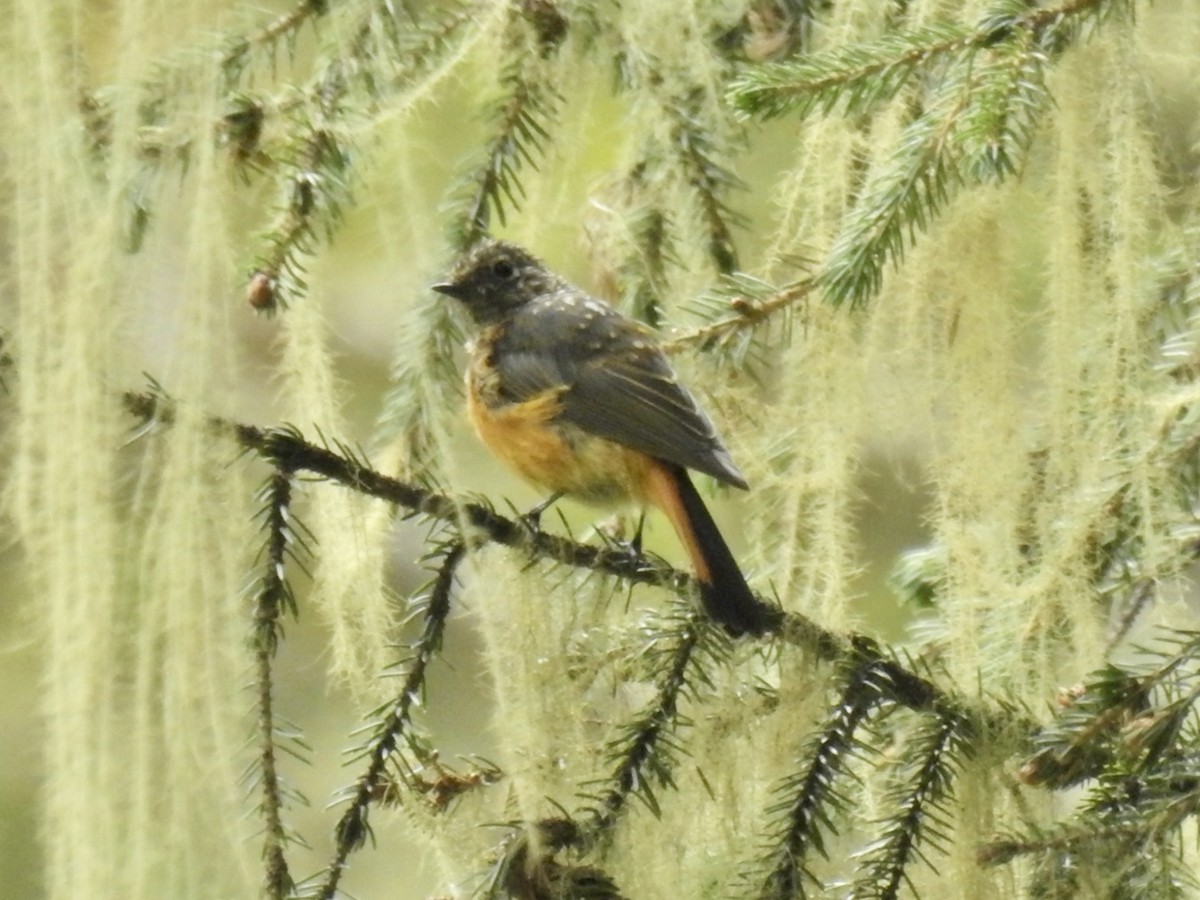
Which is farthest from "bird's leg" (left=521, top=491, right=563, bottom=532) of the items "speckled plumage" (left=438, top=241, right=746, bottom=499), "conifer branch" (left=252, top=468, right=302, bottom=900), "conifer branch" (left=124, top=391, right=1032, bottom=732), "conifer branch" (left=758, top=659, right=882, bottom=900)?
"conifer branch" (left=758, top=659, right=882, bottom=900)

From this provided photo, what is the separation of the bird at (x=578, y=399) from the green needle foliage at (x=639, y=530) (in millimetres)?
95

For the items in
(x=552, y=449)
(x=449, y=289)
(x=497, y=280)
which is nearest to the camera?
(x=449, y=289)

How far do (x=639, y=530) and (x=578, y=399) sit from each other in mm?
238

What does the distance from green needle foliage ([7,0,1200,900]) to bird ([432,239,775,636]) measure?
95 mm

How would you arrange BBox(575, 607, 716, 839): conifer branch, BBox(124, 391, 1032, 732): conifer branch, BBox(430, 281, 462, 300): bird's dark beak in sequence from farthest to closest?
BBox(430, 281, 462, 300): bird's dark beak
BBox(575, 607, 716, 839): conifer branch
BBox(124, 391, 1032, 732): conifer branch

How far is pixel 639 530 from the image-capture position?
2.21 m

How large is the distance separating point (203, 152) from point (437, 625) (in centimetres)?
57

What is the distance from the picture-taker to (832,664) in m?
1.54

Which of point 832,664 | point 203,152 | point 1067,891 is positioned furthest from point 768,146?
point 203,152

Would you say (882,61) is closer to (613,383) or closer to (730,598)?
(730,598)

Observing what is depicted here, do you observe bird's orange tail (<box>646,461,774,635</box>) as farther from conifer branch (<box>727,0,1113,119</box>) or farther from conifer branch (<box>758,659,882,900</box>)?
conifer branch (<box>727,0,1113,119</box>)

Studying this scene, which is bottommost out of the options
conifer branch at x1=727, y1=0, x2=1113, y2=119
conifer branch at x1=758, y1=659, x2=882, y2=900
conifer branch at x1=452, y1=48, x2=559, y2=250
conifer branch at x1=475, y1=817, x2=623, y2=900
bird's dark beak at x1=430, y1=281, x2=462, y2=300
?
conifer branch at x1=475, y1=817, x2=623, y2=900

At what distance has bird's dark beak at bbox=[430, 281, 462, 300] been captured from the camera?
2.12 m

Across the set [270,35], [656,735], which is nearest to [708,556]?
[656,735]
